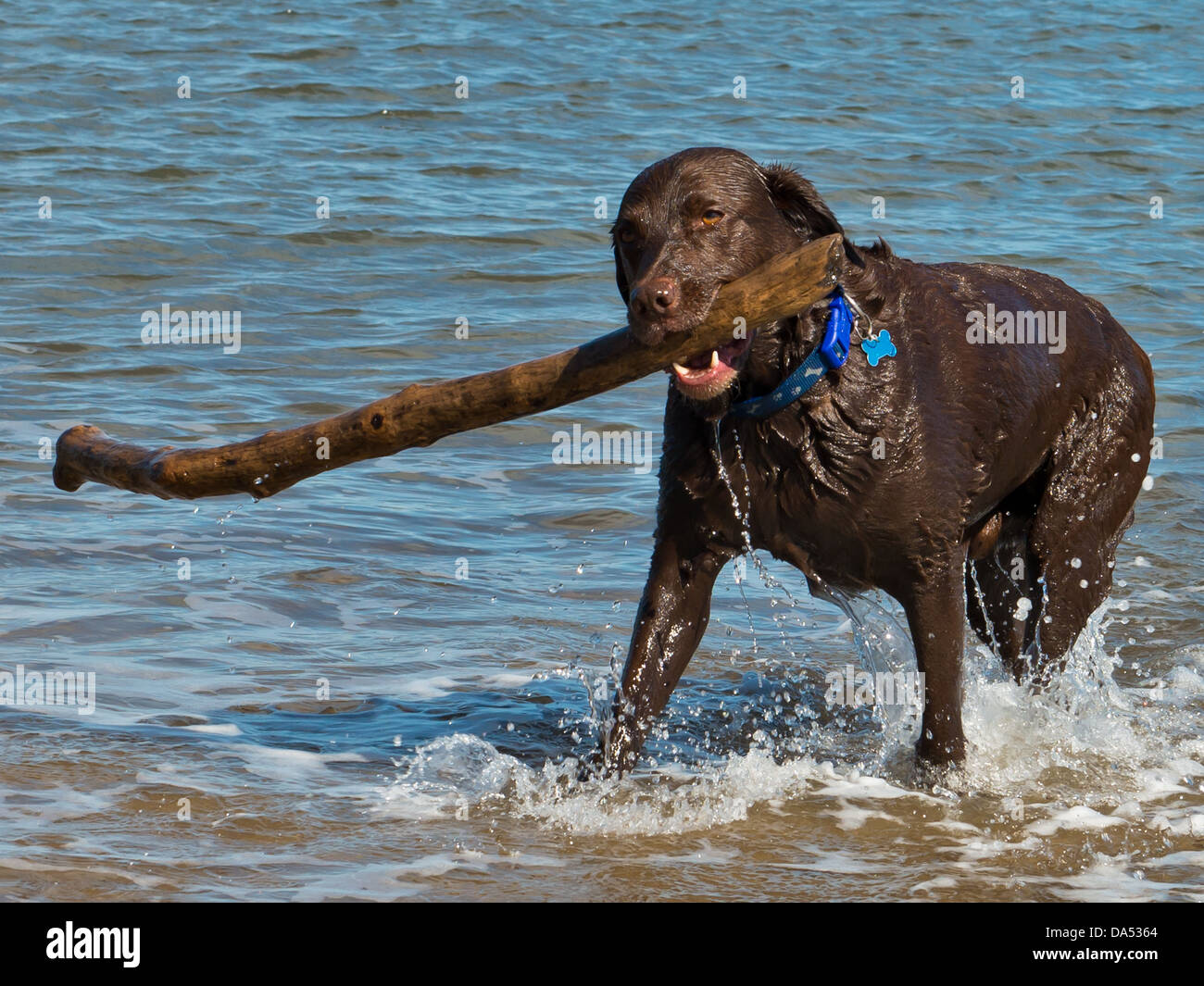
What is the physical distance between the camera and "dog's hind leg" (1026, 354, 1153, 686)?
600 centimetres

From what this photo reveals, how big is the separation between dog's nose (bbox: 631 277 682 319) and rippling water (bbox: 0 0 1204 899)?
156 cm

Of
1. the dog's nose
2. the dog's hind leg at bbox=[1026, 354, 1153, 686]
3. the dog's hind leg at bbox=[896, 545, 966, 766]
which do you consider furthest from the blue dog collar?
the dog's hind leg at bbox=[1026, 354, 1153, 686]

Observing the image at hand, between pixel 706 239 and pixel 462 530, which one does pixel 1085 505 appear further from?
pixel 462 530

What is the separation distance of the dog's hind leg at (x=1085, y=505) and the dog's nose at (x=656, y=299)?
1972 mm

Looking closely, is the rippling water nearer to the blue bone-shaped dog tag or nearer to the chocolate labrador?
the chocolate labrador

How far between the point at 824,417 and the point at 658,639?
887 mm

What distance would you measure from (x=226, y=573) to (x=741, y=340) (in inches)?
129

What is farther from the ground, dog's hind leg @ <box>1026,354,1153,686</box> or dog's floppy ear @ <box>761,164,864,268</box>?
dog's floppy ear @ <box>761,164,864,268</box>

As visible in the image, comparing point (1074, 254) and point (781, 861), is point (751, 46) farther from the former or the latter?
point (781, 861)

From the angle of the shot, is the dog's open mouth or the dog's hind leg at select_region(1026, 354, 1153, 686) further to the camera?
the dog's hind leg at select_region(1026, 354, 1153, 686)

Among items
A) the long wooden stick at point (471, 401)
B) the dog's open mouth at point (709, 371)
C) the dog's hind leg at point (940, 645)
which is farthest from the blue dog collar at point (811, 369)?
the dog's hind leg at point (940, 645)

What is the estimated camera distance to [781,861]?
490 centimetres
